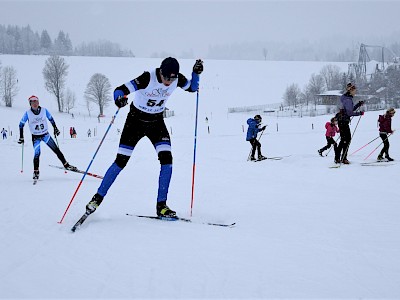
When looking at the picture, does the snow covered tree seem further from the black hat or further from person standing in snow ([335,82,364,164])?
the black hat

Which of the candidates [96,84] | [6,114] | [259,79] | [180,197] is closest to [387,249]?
[180,197]

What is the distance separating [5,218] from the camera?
425cm

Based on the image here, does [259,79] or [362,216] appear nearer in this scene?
[362,216]

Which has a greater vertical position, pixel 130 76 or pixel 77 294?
pixel 130 76

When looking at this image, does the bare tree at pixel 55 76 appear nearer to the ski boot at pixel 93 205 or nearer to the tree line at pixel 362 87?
the tree line at pixel 362 87

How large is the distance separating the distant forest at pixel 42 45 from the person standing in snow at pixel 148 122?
127 meters

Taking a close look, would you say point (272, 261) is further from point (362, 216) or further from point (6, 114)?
point (6, 114)

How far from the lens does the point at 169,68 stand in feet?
13.1

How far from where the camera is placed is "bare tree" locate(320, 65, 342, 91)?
3238 inches

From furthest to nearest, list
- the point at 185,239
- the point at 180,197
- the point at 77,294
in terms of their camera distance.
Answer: the point at 180,197
the point at 185,239
the point at 77,294

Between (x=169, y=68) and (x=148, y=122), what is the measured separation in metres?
0.78

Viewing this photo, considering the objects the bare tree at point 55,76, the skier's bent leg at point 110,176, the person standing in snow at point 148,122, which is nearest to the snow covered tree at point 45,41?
the bare tree at point 55,76

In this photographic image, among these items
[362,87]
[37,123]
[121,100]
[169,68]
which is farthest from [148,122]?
[362,87]

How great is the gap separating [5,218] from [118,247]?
6.84 ft
